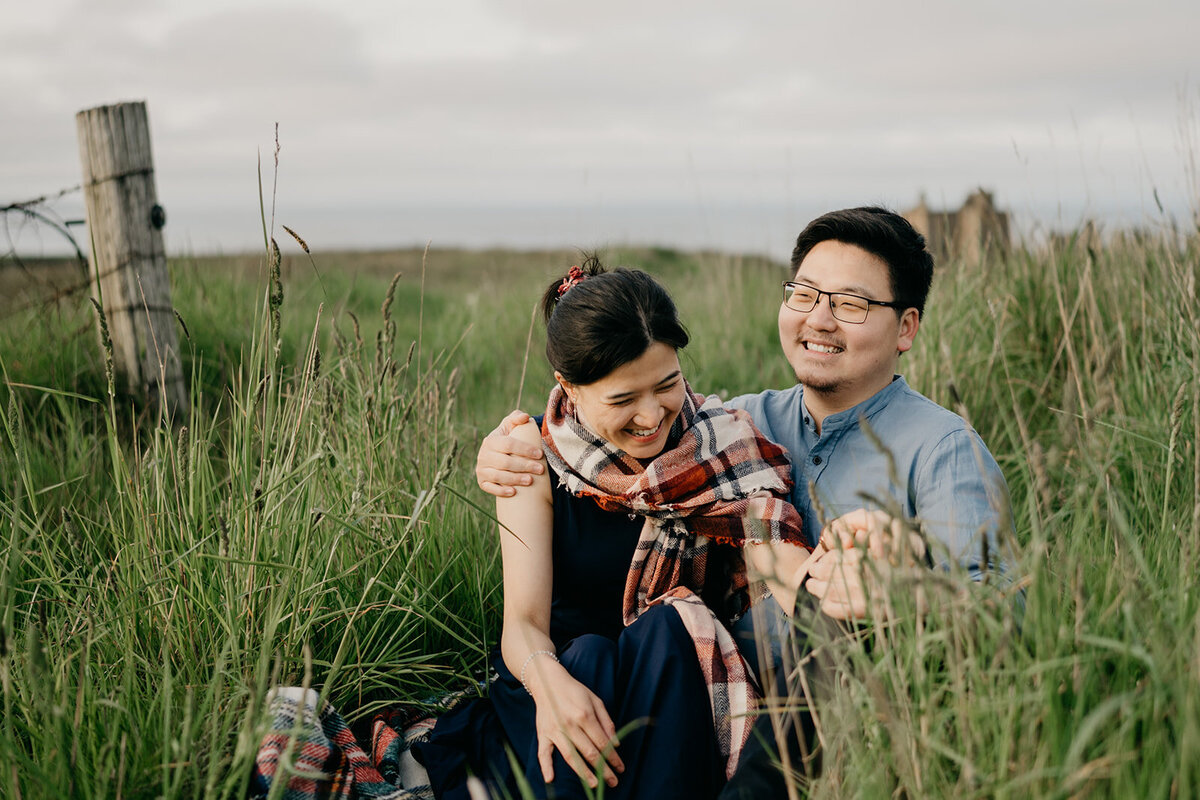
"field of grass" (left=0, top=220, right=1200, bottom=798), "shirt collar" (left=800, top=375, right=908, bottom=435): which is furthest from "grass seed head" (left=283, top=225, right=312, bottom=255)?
"shirt collar" (left=800, top=375, right=908, bottom=435)

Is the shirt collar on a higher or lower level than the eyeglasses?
lower

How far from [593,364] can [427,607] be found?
1.01m

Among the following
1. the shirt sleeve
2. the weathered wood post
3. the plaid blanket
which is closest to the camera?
the plaid blanket

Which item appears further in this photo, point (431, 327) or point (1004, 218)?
point (431, 327)

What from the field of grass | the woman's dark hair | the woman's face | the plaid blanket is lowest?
the plaid blanket

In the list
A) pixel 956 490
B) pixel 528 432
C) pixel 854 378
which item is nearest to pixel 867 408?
pixel 854 378

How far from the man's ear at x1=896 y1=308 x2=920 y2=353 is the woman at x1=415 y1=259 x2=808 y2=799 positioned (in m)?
0.51

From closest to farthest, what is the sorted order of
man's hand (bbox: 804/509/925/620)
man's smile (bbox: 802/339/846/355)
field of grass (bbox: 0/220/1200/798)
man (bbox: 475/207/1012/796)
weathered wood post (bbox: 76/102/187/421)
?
field of grass (bbox: 0/220/1200/798) < man's hand (bbox: 804/509/925/620) < man (bbox: 475/207/1012/796) < man's smile (bbox: 802/339/846/355) < weathered wood post (bbox: 76/102/187/421)

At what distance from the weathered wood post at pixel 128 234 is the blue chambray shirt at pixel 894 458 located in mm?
2628

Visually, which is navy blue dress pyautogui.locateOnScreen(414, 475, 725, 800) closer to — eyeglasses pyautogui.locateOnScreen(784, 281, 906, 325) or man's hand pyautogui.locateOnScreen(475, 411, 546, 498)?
man's hand pyautogui.locateOnScreen(475, 411, 546, 498)

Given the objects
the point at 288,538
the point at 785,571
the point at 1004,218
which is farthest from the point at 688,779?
the point at 1004,218

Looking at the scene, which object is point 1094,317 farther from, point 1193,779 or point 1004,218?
point 1193,779

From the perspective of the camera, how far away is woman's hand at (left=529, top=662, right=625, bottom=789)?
6.61 feet

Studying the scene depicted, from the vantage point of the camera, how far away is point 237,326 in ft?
16.0
